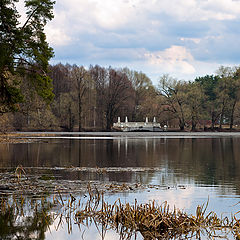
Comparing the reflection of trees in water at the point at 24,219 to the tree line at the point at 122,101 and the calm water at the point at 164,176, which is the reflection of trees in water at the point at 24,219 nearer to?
the calm water at the point at 164,176

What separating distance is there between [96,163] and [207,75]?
113474 mm

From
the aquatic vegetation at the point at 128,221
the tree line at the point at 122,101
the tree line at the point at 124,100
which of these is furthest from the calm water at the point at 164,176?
the tree line at the point at 122,101

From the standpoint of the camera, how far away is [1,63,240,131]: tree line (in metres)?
108

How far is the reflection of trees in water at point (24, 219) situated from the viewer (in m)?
11.6

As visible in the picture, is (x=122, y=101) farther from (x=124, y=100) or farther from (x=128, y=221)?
(x=128, y=221)

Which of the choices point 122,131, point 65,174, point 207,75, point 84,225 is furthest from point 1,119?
point 207,75

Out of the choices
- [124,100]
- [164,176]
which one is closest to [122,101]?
[124,100]

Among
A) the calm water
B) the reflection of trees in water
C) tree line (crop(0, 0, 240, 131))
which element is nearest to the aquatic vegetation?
the reflection of trees in water

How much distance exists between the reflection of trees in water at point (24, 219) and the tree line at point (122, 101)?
89203mm

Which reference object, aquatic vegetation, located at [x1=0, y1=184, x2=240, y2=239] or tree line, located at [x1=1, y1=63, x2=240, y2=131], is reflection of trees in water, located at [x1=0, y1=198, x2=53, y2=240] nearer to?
aquatic vegetation, located at [x1=0, y1=184, x2=240, y2=239]

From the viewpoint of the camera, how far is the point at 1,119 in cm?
4900

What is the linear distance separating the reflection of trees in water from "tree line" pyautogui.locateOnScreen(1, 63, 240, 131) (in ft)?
293

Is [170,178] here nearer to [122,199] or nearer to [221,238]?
[122,199]

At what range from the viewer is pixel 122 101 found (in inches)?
4343
